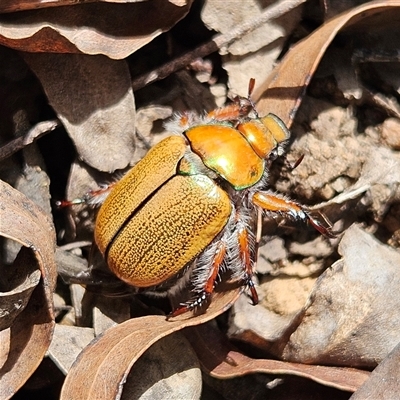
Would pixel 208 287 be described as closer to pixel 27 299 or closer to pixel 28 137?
pixel 27 299

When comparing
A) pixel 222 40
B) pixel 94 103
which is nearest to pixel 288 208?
pixel 222 40

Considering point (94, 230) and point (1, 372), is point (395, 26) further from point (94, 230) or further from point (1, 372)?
point (1, 372)

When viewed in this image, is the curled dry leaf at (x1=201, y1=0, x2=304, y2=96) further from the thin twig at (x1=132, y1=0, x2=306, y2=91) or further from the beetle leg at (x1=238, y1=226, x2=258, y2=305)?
the beetle leg at (x1=238, y1=226, x2=258, y2=305)

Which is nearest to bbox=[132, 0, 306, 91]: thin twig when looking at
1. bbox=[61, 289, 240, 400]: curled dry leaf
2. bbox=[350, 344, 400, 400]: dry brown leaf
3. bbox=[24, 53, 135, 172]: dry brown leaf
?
bbox=[24, 53, 135, 172]: dry brown leaf

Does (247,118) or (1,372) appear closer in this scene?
(1,372)

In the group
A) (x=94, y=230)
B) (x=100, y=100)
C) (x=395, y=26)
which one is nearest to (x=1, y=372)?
(x=94, y=230)

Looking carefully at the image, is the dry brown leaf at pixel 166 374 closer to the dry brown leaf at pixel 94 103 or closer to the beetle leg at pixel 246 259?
the beetle leg at pixel 246 259

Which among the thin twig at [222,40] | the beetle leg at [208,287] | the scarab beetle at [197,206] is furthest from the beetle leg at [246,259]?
the thin twig at [222,40]
